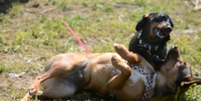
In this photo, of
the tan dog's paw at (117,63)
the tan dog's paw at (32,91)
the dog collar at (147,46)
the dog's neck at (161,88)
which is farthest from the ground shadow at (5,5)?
the dog's neck at (161,88)

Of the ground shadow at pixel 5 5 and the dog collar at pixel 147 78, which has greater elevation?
the ground shadow at pixel 5 5

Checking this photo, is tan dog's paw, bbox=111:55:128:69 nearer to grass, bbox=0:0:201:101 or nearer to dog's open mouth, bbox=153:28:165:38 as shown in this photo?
grass, bbox=0:0:201:101

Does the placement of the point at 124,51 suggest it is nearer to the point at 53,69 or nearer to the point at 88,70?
the point at 88,70

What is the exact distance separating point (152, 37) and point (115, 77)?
3.67ft

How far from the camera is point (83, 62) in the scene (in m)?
4.71

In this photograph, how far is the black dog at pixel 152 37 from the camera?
470 centimetres

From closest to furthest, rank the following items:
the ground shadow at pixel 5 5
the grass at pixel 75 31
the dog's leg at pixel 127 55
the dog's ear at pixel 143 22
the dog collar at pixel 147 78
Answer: the dog collar at pixel 147 78 → the dog's leg at pixel 127 55 → the dog's ear at pixel 143 22 → the grass at pixel 75 31 → the ground shadow at pixel 5 5

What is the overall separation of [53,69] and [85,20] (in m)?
3.62

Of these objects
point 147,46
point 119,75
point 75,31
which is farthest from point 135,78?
point 75,31

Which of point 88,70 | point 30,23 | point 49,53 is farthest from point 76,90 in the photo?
point 30,23

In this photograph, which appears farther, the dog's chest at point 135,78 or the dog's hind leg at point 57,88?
the dog's hind leg at point 57,88

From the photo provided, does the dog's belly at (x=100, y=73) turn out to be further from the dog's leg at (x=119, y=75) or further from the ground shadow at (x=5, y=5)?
the ground shadow at (x=5, y=5)

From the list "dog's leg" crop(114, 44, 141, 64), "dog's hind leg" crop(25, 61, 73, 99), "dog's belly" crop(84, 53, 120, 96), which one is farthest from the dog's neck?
"dog's hind leg" crop(25, 61, 73, 99)

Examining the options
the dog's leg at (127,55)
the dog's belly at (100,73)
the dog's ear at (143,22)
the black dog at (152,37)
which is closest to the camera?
the dog's leg at (127,55)
